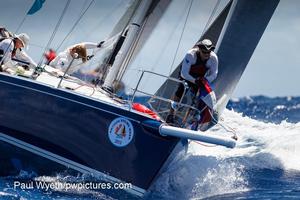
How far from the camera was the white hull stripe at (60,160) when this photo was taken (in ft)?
28.9

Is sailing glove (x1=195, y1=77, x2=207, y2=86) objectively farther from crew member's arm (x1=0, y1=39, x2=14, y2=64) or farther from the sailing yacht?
crew member's arm (x1=0, y1=39, x2=14, y2=64)

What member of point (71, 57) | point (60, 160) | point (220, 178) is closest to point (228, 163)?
point (220, 178)

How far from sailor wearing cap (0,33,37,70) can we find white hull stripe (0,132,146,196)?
1136 millimetres

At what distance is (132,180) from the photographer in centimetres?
880

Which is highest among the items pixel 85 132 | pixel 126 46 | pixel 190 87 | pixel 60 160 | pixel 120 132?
pixel 126 46

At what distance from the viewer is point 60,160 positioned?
356 inches

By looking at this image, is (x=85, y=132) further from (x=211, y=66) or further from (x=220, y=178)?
(x=220, y=178)

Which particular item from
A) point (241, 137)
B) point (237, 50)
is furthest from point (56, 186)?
point (241, 137)

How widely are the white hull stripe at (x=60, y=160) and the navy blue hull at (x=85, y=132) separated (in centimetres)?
5

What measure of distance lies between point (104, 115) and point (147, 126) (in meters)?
0.57

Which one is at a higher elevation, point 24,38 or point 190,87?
point 24,38

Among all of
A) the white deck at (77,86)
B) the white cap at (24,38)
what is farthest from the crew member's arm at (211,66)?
the white cap at (24,38)

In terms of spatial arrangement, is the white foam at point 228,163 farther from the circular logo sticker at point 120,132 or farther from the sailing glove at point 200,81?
the sailing glove at point 200,81

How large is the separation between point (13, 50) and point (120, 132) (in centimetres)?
262
